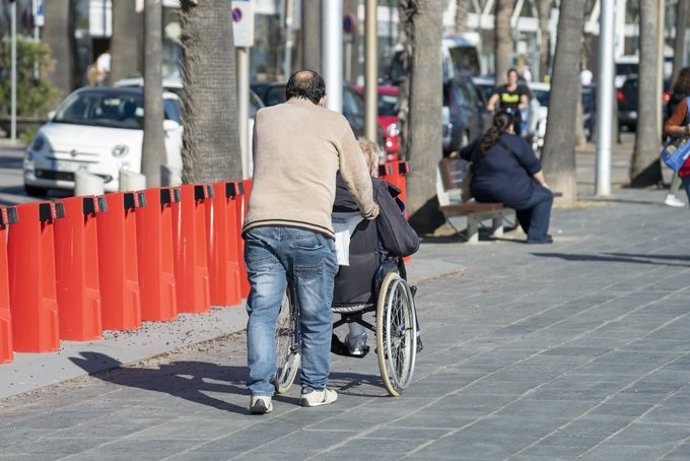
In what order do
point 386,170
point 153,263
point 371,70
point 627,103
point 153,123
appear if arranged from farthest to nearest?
point 627,103, point 153,123, point 371,70, point 386,170, point 153,263

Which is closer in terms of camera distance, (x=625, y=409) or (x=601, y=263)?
(x=625, y=409)

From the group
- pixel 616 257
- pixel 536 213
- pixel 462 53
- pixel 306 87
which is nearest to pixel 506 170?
pixel 536 213

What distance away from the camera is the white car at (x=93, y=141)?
21.8 m

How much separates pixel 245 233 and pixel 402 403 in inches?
46.7

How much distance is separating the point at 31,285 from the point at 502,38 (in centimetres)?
2679

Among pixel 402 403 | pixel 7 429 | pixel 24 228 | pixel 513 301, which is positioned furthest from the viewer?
pixel 513 301

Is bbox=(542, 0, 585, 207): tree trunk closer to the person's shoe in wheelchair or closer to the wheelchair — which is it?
the person's shoe in wheelchair

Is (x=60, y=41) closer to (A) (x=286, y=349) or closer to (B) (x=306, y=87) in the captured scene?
(A) (x=286, y=349)

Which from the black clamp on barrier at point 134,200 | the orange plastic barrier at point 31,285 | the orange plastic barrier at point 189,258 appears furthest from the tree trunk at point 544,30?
the orange plastic barrier at point 31,285

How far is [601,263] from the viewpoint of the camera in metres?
15.4

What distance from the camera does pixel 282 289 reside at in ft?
27.6

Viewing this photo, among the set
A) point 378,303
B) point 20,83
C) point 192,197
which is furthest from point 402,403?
point 20,83

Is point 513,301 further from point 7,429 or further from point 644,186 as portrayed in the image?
point 644,186

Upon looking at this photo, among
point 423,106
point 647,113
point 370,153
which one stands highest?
point 370,153
